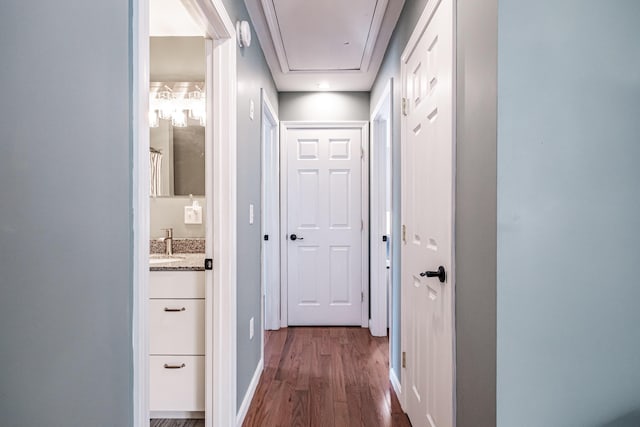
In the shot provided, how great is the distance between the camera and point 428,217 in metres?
1.74

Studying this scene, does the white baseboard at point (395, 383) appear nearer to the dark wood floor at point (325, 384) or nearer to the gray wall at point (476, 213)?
the dark wood floor at point (325, 384)

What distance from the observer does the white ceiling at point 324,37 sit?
2309 mm

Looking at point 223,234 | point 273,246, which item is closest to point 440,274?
point 223,234

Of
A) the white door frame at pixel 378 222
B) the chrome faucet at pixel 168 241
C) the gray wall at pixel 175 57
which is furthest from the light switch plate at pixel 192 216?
the white door frame at pixel 378 222

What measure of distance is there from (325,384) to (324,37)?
2.46 m

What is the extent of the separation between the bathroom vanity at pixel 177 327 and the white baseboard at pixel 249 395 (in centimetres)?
27

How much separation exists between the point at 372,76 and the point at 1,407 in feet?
11.3

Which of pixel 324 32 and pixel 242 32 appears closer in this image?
pixel 242 32

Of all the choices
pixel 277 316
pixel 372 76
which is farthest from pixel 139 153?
pixel 277 316

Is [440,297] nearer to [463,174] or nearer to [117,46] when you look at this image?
[463,174]

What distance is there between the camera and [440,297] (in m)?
1.58

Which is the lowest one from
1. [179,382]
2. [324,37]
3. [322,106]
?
[179,382]

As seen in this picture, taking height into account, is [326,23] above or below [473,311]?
above

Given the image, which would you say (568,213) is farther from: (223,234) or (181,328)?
(181,328)
